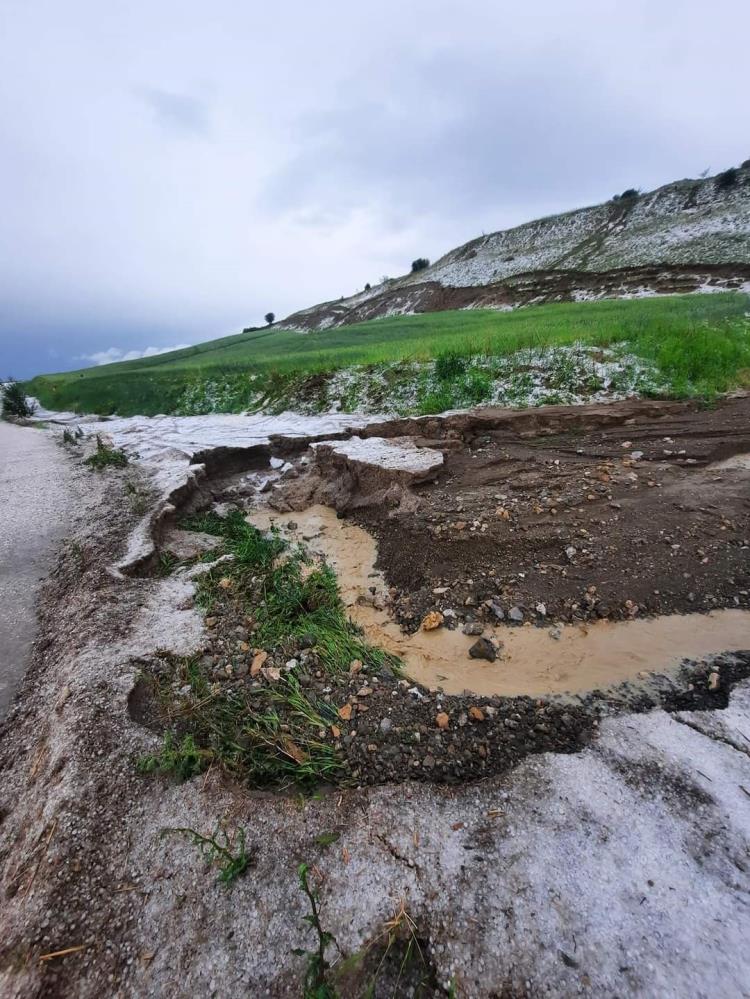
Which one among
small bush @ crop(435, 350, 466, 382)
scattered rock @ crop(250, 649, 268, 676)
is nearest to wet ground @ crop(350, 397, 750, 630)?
scattered rock @ crop(250, 649, 268, 676)

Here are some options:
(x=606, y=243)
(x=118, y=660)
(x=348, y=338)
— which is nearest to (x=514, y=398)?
(x=118, y=660)

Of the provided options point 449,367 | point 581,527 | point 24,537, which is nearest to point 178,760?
point 581,527

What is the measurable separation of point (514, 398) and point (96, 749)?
8840 mm

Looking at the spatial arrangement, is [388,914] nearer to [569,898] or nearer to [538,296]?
[569,898]

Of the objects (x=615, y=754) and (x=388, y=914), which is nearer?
(x=388, y=914)

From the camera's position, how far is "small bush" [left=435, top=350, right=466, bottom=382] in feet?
34.1

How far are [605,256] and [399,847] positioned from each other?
3421cm

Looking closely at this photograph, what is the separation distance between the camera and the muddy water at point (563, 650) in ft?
11.2

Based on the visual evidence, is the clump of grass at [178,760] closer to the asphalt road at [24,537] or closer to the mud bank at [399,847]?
the mud bank at [399,847]

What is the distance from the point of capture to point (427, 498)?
19.6 feet

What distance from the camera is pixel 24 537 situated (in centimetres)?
567

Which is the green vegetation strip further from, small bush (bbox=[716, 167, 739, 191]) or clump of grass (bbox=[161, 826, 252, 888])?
small bush (bbox=[716, 167, 739, 191])

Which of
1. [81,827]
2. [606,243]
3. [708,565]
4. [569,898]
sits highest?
[606,243]

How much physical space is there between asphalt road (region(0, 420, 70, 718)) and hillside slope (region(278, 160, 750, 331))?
89.6 feet
